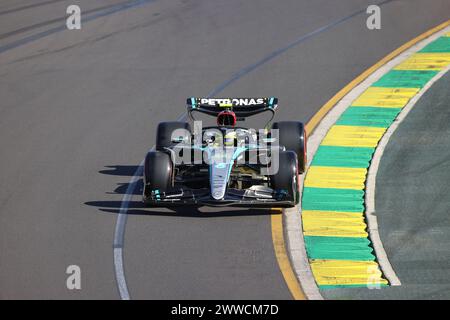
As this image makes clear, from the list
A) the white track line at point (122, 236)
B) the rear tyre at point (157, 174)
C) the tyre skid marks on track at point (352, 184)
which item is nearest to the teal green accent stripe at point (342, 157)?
the tyre skid marks on track at point (352, 184)

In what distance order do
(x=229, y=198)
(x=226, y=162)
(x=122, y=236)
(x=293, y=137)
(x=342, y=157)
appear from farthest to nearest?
(x=342, y=157), (x=293, y=137), (x=226, y=162), (x=229, y=198), (x=122, y=236)

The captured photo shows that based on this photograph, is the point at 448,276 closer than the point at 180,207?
Yes

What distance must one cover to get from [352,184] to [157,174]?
366cm

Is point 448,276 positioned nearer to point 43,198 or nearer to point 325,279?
point 325,279

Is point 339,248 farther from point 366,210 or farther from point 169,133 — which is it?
point 169,133

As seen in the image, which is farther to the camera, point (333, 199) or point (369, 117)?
point (369, 117)

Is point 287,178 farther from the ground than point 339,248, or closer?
farther from the ground

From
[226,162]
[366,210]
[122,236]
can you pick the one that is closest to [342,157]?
[366,210]

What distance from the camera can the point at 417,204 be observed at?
1808cm

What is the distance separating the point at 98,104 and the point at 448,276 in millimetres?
11273
